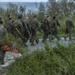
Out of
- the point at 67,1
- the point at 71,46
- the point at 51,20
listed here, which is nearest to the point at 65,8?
the point at 67,1

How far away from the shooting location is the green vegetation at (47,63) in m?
11.6

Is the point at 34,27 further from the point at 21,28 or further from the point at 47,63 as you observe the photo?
the point at 47,63

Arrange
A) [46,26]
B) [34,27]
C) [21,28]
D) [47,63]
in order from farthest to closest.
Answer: [46,26] < [34,27] < [21,28] < [47,63]

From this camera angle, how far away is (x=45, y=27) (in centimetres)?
2569

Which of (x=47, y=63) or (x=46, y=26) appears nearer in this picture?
(x=47, y=63)

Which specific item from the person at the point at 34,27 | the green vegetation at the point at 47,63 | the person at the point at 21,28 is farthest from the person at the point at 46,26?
the green vegetation at the point at 47,63

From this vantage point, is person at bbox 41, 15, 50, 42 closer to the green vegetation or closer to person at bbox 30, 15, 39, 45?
person at bbox 30, 15, 39, 45

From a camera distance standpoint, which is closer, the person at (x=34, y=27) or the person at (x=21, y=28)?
the person at (x=21, y=28)

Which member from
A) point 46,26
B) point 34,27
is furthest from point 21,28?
point 46,26

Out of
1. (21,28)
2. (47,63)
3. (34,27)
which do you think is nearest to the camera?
(47,63)

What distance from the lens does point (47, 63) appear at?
39.8 ft

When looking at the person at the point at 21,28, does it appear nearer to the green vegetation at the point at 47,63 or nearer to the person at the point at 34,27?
the person at the point at 34,27

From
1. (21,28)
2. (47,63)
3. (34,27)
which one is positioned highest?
(47,63)

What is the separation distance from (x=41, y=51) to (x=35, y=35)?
11.5 meters
